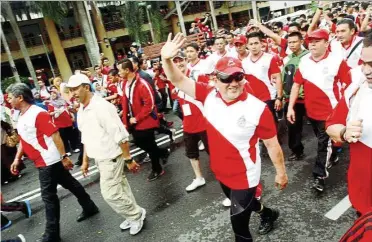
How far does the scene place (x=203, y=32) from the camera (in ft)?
46.7

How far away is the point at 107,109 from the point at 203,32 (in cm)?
1131

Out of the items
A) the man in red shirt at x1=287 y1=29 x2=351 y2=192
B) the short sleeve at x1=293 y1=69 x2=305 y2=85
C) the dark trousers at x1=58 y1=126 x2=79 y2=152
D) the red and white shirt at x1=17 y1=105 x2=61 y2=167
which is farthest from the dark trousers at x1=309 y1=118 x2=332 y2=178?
the dark trousers at x1=58 y1=126 x2=79 y2=152

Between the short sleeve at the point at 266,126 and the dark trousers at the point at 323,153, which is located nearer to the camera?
the short sleeve at the point at 266,126

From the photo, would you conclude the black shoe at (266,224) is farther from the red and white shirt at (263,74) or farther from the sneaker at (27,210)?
the sneaker at (27,210)

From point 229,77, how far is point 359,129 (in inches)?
41.1

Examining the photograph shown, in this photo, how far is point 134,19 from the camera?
2416 centimetres

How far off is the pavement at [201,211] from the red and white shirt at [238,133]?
1.05m

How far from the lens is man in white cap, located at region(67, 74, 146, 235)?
143 inches

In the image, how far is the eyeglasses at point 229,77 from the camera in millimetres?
2592

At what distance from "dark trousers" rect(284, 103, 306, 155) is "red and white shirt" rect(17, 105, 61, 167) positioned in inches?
130

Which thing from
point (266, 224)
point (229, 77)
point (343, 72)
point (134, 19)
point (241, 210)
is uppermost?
point (134, 19)

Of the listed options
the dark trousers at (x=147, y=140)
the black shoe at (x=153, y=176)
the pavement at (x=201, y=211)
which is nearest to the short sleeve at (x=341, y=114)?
the pavement at (x=201, y=211)

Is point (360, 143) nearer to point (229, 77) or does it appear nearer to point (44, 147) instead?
point (229, 77)

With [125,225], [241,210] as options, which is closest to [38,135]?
[125,225]
